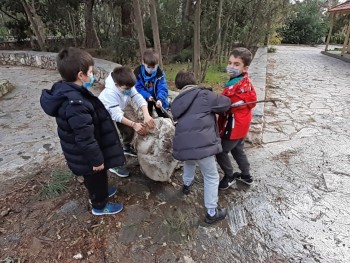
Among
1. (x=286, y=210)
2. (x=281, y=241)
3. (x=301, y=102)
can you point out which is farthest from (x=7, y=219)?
(x=301, y=102)

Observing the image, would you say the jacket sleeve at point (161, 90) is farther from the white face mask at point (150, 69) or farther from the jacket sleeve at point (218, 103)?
the jacket sleeve at point (218, 103)

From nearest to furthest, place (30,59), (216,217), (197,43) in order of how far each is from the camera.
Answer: (216,217), (197,43), (30,59)

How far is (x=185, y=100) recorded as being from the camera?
6.76 feet

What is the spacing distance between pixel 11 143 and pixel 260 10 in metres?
8.39

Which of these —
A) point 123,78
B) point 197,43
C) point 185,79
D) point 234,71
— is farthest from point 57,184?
point 197,43

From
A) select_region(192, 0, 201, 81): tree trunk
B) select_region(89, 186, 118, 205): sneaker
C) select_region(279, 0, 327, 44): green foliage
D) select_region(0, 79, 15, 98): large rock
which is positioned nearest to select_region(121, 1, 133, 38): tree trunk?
select_region(0, 79, 15, 98): large rock

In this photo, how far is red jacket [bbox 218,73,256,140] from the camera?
7.46 feet

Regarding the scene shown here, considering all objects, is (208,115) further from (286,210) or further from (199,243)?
(286,210)

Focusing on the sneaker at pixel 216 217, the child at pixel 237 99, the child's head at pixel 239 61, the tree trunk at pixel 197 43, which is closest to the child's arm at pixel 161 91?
the child at pixel 237 99

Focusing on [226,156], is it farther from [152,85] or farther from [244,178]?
[152,85]

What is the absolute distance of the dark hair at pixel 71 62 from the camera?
179 cm

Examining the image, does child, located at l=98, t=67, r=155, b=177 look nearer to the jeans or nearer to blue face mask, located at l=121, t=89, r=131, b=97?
blue face mask, located at l=121, t=89, r=131, b=97

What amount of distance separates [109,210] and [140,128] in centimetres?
74

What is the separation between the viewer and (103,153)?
2.10 metres
